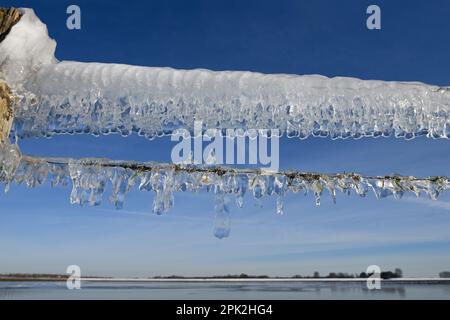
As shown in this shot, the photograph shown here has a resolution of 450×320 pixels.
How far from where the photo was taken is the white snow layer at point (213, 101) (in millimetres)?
1893

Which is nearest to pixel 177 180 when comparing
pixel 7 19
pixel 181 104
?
pixel 181 104

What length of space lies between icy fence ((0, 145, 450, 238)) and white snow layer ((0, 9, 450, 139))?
0.22 meters

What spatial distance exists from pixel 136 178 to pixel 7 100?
2.23ft

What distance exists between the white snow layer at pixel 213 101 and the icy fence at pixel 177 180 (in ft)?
0.72

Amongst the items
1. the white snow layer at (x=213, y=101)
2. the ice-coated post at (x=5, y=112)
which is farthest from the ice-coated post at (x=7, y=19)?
the ice-coated post at (x=5, y=112)

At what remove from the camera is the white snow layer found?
189 cm

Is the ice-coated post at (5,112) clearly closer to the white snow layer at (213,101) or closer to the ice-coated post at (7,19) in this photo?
the white snow layer at (213,101)

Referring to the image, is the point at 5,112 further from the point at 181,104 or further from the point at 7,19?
the point at 181,104

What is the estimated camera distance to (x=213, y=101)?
1.88m

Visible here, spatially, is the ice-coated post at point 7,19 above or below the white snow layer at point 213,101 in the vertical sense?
above
